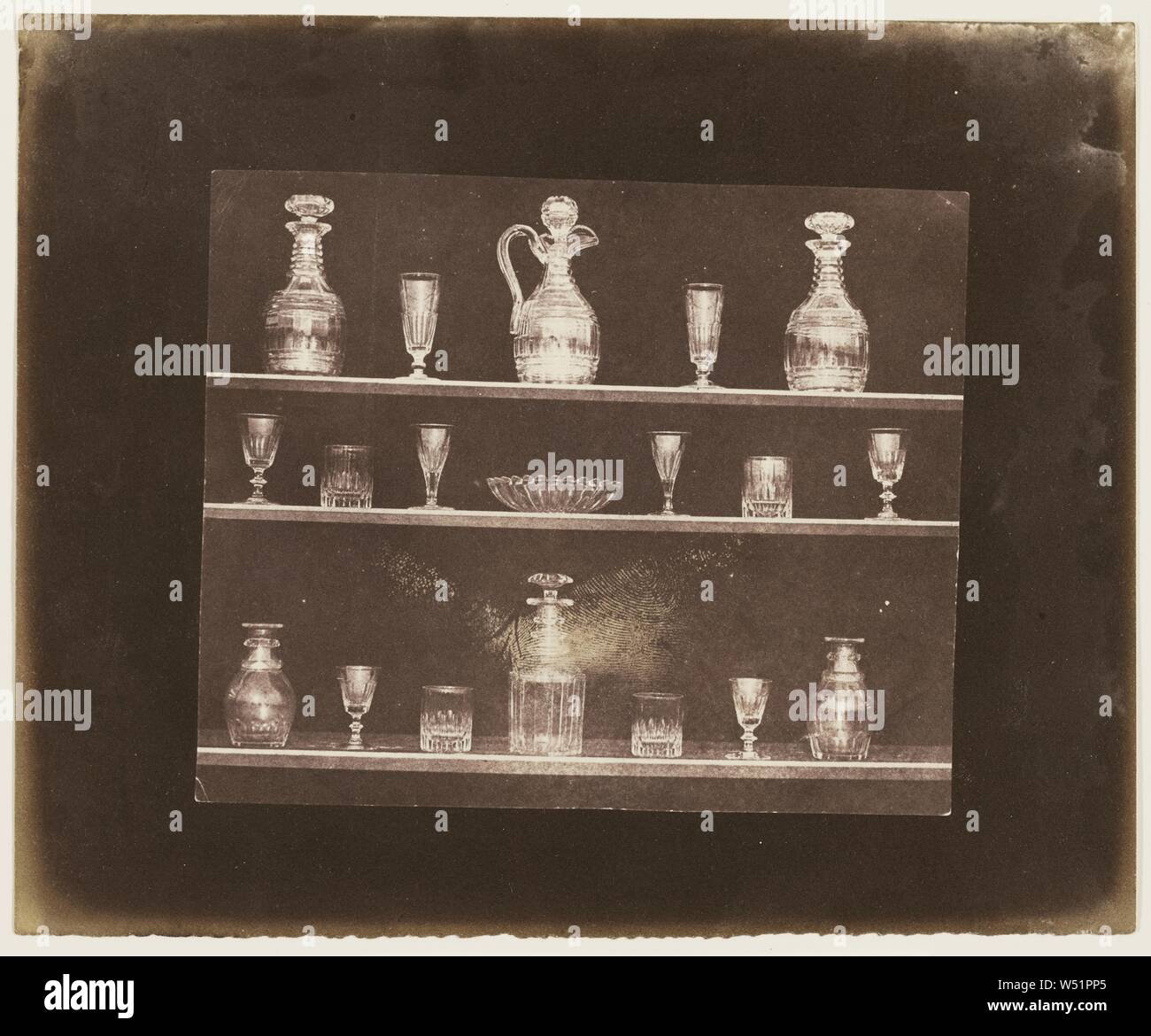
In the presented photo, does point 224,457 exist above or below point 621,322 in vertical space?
below

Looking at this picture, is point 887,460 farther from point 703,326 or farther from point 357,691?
point 357,691

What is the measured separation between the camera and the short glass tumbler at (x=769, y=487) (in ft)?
9.87

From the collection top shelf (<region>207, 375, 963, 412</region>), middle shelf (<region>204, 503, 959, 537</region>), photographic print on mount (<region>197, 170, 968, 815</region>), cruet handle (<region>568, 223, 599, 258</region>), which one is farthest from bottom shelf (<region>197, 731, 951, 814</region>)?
cruet handle (<region>568, 223, 599, 258</region>)

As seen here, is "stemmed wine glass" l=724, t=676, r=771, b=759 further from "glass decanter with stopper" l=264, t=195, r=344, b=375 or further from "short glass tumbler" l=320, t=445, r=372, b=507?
"glass decanter with stopper" l=264, t=195, r=344, b=375

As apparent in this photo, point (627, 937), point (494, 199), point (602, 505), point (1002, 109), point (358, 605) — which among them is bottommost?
point (627, 937)

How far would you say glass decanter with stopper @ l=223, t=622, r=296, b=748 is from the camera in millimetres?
2984

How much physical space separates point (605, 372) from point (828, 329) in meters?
0.52

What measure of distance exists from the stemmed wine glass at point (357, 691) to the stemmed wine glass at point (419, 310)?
2.23 ft

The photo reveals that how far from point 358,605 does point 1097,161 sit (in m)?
1.98

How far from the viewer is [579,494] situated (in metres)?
3.00

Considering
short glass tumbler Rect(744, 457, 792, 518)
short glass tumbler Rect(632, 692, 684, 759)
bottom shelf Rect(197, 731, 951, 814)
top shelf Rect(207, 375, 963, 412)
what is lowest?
bottom shelf Rect(197, 731, 951, 814)

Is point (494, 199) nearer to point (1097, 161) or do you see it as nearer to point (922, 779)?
point (1097, 161)

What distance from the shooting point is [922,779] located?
3.02 m

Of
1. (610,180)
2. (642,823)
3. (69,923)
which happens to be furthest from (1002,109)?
(69,923)
